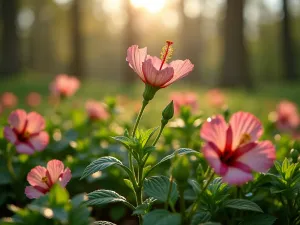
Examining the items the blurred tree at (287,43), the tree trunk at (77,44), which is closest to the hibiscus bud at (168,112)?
the tree trunk at (77,44)

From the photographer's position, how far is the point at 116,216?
6.75ft

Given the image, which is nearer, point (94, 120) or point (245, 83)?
point (94, 120)

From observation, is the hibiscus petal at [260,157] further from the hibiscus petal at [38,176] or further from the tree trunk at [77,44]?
the tree trunk at [77,44]

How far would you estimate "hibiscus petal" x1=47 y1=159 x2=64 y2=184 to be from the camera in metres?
1.34

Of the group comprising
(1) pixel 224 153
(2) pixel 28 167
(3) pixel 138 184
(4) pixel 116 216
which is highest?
(1) pixel 224 153

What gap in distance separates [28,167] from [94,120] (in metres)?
0.92

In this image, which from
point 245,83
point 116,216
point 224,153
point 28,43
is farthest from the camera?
point 28,43

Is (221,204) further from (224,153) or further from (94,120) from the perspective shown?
(94,120)

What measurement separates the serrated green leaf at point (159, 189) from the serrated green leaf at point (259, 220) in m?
0.29

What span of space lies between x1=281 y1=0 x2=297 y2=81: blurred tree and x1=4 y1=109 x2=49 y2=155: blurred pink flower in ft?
58.2

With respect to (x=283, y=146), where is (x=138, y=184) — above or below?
above

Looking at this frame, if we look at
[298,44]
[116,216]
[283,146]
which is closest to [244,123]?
[116,216]

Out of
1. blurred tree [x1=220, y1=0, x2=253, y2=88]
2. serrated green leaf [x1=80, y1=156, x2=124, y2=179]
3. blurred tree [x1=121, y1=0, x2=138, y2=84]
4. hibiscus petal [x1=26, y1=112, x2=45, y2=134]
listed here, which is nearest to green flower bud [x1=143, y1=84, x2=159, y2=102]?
serrated green leaf [x1=80, y1=156, x2=124, y2=179]

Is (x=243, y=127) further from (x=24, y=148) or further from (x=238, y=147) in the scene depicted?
(x=24, y=148)
